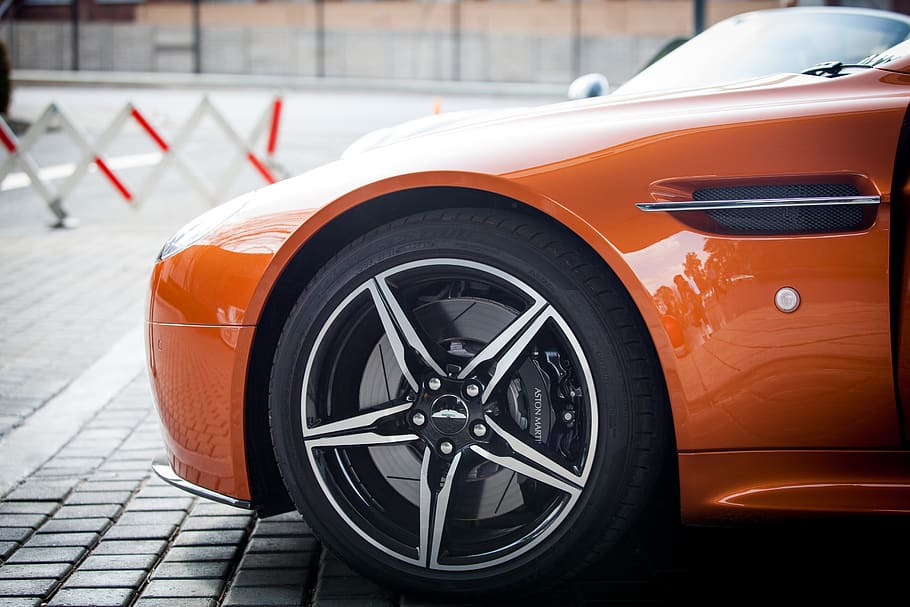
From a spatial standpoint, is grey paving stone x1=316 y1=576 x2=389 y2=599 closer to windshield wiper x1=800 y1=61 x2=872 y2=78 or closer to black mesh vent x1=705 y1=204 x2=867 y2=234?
black mesh vent x1=705 y1=204 x2=867 y2=234

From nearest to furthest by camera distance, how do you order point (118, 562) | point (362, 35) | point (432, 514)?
1. point (432, 514)
2. point (118, 562)
3. point (362, 35)

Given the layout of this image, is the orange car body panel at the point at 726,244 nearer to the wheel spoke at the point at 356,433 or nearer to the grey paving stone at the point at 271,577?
the wheel spoke at the point at 356,433

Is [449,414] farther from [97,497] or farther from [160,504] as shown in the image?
[97,497]

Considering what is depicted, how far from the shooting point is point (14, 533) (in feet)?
10.0

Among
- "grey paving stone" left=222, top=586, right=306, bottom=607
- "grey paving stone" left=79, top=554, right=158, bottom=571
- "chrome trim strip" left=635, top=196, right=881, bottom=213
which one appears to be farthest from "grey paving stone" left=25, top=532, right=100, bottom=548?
"chrome trim strip" left=635, top=196, right=881, bottom=213

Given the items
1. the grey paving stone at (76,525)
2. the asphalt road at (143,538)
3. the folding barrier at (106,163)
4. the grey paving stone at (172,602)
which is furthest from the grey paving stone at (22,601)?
the folding barrier at (106,163)

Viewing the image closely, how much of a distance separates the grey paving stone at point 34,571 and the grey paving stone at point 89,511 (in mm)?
382

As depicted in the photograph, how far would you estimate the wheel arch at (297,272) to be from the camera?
8.30 ft

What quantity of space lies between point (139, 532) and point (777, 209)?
1.96 m

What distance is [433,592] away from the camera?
2.47 m

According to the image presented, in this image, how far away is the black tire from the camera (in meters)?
2.33

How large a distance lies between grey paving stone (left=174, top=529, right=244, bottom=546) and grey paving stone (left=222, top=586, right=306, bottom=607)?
1.12 feet

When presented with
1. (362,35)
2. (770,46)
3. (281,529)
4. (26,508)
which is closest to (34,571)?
(26,508)

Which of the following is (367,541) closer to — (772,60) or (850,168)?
(850,168)
